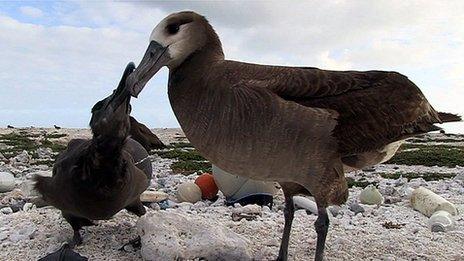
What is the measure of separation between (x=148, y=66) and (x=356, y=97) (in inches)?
77.7

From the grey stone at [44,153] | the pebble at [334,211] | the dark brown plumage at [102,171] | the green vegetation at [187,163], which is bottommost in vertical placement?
the grey stone at [44,153]

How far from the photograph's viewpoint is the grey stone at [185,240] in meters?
5.70

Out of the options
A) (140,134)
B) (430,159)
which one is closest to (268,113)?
(140,134)

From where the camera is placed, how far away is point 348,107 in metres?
5.76

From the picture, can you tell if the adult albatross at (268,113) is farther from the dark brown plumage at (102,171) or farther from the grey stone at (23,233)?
the grey stone at (23,233)

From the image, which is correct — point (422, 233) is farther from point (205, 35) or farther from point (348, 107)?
point (205, 35)

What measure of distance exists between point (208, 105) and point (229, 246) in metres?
1.44

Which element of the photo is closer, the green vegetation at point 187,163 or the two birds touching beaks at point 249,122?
the two birds touching beaks at point 249,122

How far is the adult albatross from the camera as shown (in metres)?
5.24

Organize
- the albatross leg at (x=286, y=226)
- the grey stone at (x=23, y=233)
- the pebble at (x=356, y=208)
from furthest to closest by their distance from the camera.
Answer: the pebble at (x=356, y=208) → the grey stone at (x=23, y=233) → the albatross leg at (x=286, y=226)

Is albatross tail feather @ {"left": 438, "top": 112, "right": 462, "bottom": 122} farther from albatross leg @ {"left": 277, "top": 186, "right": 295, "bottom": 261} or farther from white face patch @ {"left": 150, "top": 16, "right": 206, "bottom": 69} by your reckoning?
white face patch @ {"left": 150, "top": 16, "right": 206, "bottom": 69}

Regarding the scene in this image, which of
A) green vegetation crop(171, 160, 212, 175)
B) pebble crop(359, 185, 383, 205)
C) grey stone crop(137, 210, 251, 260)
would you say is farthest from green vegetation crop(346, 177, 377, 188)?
grey stone crop(137, 210, 251, 260)

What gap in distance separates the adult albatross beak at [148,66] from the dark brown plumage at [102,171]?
0.19 m

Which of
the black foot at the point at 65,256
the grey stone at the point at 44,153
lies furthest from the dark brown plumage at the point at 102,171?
the grey stone at the point at 44,153
